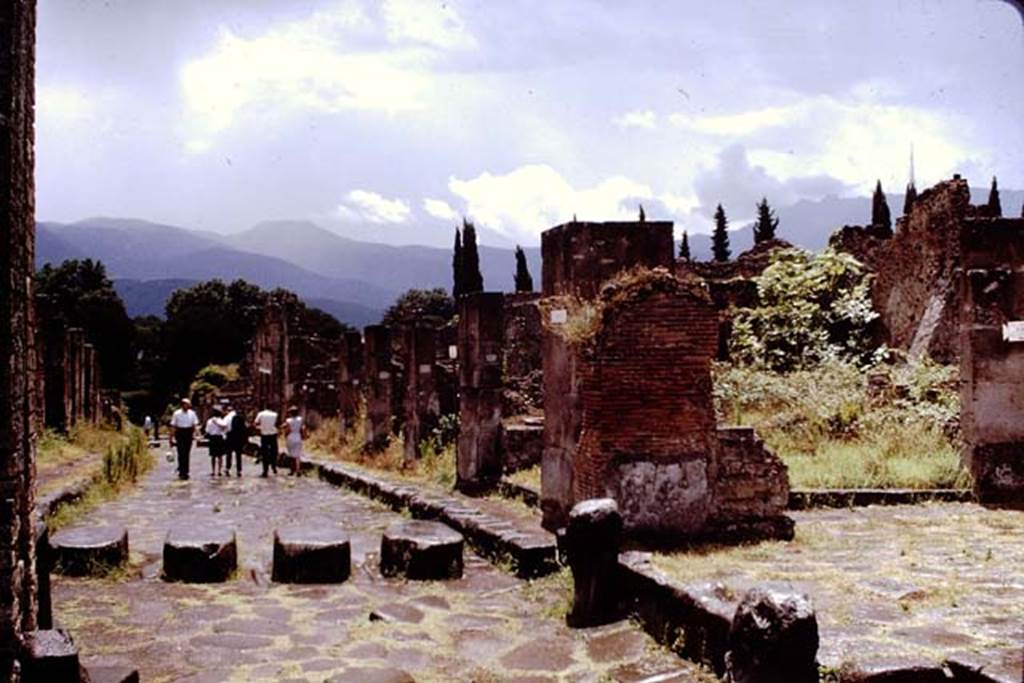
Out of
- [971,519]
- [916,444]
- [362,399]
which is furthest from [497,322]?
[362,399]

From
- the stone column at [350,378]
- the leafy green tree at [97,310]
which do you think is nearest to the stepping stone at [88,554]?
the stone column at [350,378]

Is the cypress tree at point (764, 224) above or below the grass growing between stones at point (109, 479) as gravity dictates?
above

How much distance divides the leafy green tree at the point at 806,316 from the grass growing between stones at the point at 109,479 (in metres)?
12.4

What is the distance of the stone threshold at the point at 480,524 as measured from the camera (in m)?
9.04

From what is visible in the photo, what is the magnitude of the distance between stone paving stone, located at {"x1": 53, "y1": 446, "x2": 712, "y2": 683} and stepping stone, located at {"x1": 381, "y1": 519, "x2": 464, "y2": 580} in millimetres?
136

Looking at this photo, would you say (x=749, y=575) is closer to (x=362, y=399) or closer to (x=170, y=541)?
(x=170, y=541)

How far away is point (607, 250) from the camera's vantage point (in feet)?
31.8

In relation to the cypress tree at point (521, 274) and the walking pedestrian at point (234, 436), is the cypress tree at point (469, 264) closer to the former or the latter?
the cypress tree at point (521, 274)

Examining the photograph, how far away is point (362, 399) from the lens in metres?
24.4

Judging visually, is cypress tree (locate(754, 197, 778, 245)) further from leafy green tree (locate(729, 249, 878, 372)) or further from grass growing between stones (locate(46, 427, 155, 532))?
grass growing between stones (locate(46, 427, 155, 532))

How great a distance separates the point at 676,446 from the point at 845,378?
1074 cm

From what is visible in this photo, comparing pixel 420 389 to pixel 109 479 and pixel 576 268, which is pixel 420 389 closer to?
pixel 109 479

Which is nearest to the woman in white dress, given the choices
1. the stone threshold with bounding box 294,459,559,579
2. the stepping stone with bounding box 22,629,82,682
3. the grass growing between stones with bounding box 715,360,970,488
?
the stone threshold with bounding box 294,459,559,579

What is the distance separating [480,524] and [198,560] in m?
2.70
